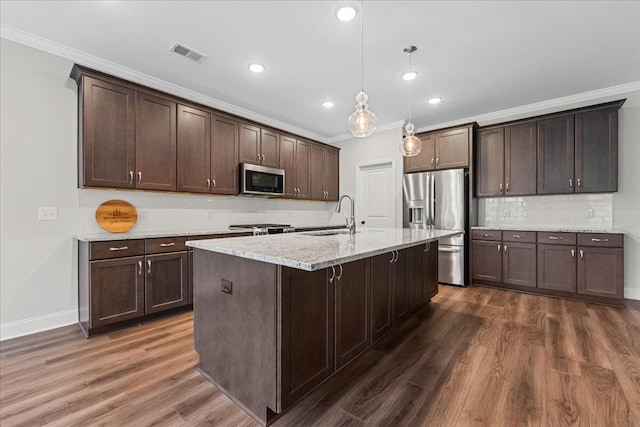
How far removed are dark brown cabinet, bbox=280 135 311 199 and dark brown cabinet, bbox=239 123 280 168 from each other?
0.16 meters

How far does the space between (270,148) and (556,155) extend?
3.99 m

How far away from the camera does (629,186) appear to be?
→ 140 inches

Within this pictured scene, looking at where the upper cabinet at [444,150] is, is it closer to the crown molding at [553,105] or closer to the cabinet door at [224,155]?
the crown molding at [553,105]

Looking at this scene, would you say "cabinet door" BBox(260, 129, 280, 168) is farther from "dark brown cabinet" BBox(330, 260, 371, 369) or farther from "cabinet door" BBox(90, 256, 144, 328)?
"dark brown cabinet" BBox(330, 260, 371, 369)

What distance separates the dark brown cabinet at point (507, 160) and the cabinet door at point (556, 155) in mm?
88

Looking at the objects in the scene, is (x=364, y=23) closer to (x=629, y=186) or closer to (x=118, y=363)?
(x=118, y=363)

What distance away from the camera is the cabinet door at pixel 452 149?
4.31 m

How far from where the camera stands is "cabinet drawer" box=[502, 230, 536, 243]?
3.81m

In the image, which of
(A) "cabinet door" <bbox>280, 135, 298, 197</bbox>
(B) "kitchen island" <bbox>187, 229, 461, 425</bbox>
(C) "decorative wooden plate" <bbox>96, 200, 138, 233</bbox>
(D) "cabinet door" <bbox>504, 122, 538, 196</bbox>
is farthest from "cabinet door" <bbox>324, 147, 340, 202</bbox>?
(B) "kitchen island" <bbox>187, 229, 461, 425</bbox>

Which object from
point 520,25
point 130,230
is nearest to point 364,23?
point 520,25

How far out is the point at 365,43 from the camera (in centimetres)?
268

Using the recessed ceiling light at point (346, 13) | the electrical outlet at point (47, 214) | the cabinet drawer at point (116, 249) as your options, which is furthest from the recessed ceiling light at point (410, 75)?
the electrical outlet at point (47, 214)

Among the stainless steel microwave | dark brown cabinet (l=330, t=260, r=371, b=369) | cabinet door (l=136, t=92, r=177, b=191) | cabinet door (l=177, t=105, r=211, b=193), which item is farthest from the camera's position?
the stainless steel microwave

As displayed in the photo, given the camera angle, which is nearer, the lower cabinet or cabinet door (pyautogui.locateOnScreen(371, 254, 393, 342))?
cabinet door (pyautogui.locateOnScreen(371, 254, 393, 342))
